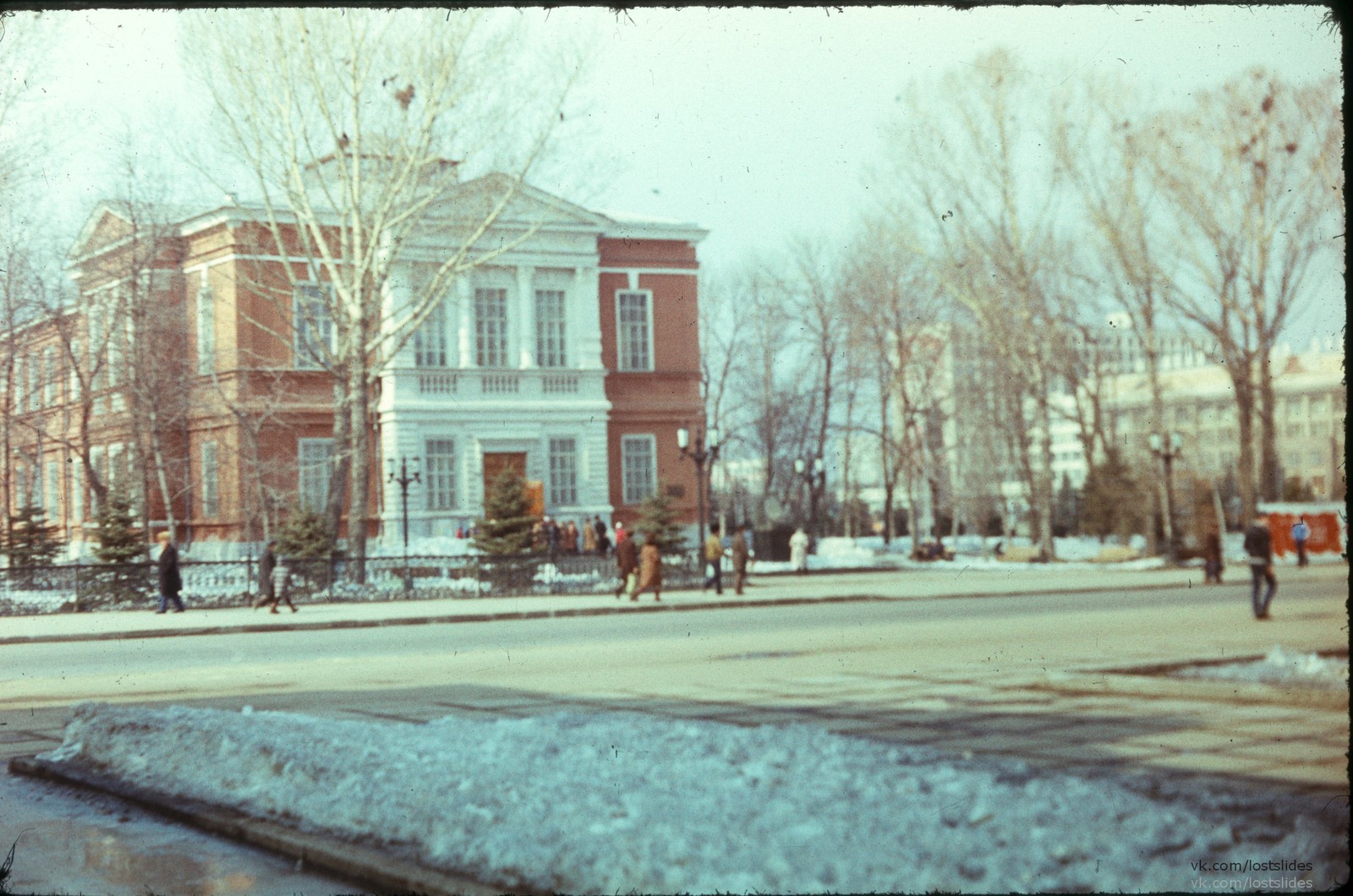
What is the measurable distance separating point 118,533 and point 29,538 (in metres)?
3.80

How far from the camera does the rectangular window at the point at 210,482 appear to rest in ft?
50.1

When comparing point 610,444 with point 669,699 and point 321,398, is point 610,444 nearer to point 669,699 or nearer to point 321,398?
point 321,398

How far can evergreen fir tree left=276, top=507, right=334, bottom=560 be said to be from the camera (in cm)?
1994

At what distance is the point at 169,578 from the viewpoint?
1841 cm

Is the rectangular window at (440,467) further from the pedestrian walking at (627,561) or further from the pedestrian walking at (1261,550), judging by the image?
the pedestrian walking at (1261,550)

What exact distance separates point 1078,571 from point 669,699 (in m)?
3.77

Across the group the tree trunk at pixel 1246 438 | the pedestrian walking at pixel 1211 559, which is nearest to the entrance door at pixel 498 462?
the pedestrian walking at pixel 1211 559

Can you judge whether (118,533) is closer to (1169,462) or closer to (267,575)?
(267,575)

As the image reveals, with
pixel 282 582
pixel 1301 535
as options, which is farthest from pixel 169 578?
pixel 1301 535

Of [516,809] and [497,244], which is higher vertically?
[497,244]

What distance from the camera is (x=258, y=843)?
6285 millimetres

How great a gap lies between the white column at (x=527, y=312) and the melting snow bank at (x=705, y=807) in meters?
14.1

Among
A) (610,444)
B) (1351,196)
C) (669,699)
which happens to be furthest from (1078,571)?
(610,444)

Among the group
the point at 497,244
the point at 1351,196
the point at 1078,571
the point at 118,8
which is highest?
the point at 497,244
